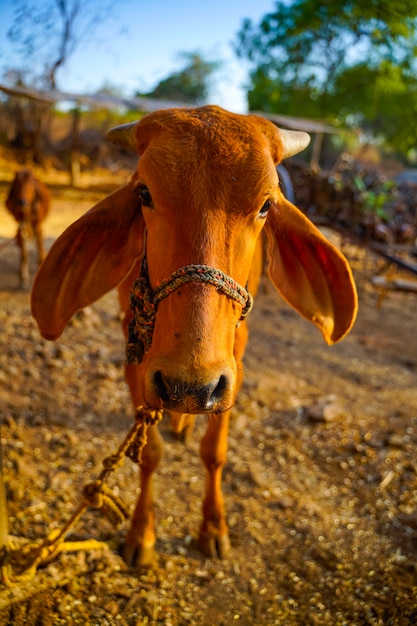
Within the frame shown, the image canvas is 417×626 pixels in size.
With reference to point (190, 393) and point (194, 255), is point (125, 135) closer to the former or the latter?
point (194, 255)

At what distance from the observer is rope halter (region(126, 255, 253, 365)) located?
1479 millimetres

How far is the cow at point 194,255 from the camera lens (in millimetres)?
1451

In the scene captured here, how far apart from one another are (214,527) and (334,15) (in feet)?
19.0

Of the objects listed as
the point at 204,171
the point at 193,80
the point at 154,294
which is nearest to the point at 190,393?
the point at 154,294

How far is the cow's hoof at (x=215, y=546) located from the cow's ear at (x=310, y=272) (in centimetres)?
147

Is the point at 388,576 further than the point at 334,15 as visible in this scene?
No

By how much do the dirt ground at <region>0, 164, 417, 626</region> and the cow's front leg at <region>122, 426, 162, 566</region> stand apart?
7cm

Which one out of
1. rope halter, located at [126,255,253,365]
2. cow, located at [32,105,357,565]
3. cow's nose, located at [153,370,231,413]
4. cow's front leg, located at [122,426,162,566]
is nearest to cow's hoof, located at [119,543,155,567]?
cow's front leg, located at [122,426,162,566]

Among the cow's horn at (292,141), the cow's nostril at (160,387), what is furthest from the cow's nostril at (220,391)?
the cow's horn at (292,141)

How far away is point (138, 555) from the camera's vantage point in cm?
262

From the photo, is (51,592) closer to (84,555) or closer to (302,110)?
(84,555)

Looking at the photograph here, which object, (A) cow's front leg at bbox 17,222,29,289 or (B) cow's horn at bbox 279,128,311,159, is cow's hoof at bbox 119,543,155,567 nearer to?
(B) cow's horn at bbox 279,128,311,159

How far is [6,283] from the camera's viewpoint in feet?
22.2

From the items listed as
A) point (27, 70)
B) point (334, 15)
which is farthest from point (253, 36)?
point (334, 15)
